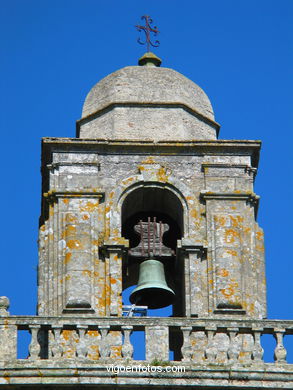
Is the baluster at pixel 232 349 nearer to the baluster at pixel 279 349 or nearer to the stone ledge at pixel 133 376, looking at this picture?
the stone ledge at pixel 133 376

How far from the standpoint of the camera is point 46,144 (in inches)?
1287

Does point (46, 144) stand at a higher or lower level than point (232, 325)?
higher

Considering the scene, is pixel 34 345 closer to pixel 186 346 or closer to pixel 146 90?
pixel 186 346

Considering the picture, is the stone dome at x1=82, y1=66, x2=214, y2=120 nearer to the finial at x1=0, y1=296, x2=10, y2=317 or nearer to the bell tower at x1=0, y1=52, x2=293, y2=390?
the bell tower at x1=0, y1=52, x2=293, y2=390

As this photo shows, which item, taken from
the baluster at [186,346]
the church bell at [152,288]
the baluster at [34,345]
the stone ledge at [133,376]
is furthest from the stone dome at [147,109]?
the stone ledge at [133,376]

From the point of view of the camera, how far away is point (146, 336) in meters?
29.2

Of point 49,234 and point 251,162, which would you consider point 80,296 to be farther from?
point 251,162

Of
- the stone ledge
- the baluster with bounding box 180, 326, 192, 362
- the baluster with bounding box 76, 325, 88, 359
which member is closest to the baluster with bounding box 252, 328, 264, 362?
the stone ledge

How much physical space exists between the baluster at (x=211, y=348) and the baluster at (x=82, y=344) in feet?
5.32

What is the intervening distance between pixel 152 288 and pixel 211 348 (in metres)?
2.71

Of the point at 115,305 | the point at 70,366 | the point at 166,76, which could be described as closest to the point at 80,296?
the point at 115,305

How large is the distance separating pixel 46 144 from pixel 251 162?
3.10 m

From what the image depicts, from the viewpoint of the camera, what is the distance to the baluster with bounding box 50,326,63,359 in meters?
29.0

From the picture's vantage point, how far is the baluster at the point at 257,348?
29.2 meters
